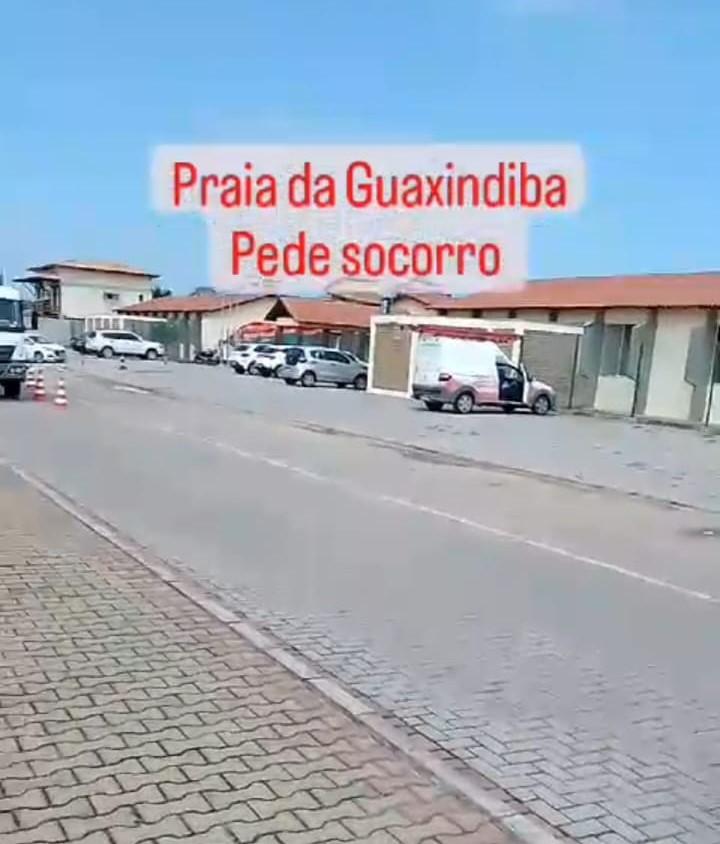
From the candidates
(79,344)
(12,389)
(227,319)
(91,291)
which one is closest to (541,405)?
(12,389)

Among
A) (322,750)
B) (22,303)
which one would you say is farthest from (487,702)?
(22,303)

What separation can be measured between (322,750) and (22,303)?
21513 mm

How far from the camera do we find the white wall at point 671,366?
27.3m

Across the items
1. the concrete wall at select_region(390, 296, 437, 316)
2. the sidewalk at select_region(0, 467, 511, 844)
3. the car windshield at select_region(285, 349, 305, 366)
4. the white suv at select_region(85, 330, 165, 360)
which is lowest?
the white suv at select_region(85, 330, 165, 360)

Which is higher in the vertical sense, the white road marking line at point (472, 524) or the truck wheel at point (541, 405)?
the white road marking line at point (472, 524)

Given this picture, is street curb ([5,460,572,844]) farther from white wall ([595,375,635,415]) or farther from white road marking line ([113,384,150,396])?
white wall ([595,375,635,415])

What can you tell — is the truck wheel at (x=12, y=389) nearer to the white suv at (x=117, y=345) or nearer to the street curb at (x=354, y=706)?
Answer: the street curb at (x=354, y=706)

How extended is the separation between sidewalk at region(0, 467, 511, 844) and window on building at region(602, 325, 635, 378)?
85.7ft

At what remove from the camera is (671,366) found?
27.9 meters

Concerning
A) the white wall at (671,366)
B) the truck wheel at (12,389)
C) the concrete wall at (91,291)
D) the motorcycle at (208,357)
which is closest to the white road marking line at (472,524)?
the truck wheel at (12,389)

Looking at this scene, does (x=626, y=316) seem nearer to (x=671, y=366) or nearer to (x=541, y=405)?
(x=671, y=366)

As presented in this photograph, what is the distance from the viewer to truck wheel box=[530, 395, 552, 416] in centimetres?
2803

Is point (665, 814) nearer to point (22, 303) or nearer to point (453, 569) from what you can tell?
point (453, 569)

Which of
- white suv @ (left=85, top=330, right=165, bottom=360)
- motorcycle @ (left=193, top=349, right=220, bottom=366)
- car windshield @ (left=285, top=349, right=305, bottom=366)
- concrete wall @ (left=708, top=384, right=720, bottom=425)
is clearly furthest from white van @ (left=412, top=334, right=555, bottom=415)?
white suv @ (left=85, top=330, right=165, bottom=360)
